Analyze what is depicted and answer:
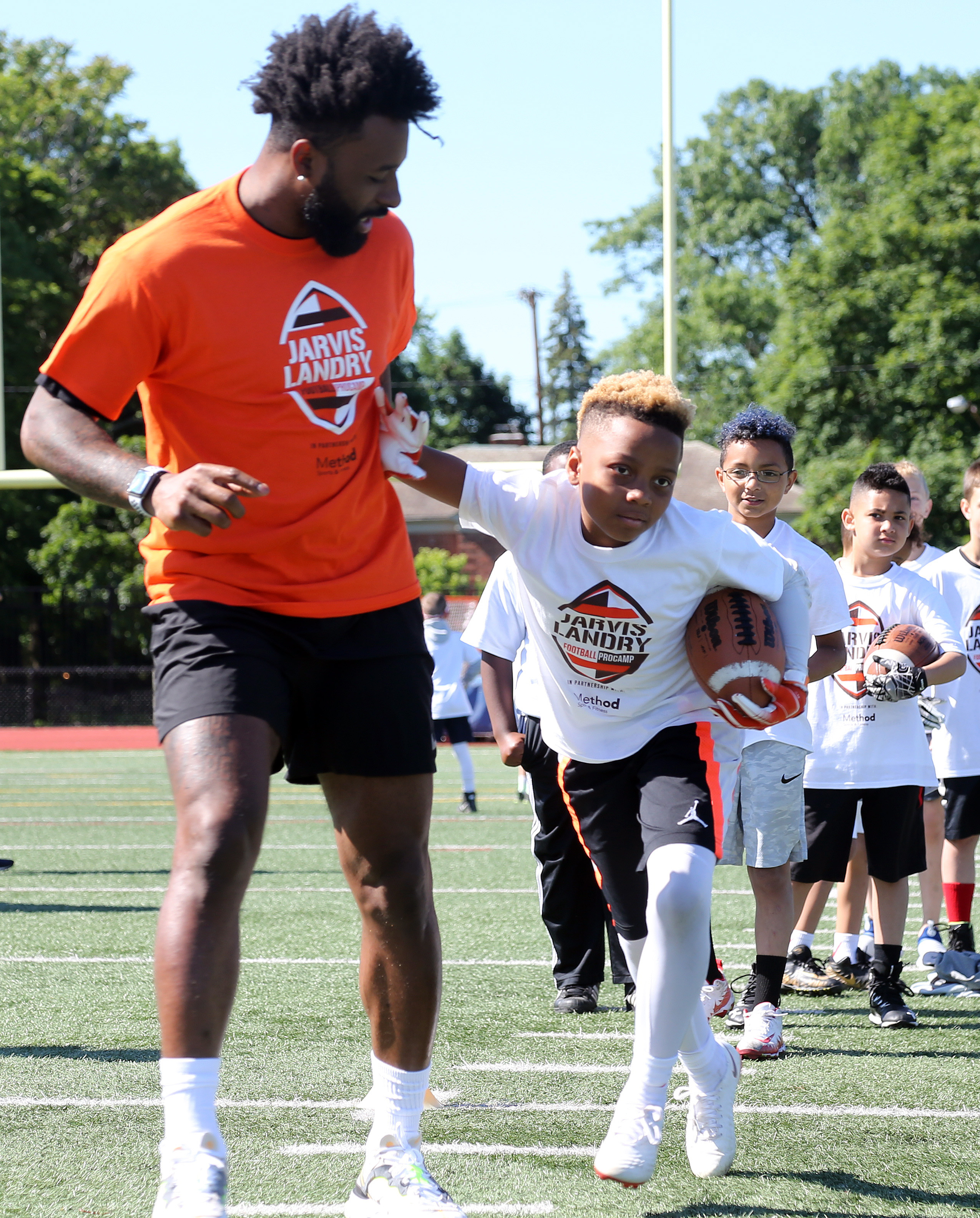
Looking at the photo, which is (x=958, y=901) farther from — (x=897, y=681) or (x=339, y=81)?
(x=339, y=81)

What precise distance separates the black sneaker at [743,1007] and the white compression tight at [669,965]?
57.4 inches

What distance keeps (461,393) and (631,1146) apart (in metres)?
72.3

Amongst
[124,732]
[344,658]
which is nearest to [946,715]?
[344,658]

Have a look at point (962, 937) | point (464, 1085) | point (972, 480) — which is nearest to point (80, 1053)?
point (464, 1085)

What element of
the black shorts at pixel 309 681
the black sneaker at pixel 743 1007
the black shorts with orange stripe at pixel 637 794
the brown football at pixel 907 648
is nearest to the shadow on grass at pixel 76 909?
the black sneaker at pixel 743 1007

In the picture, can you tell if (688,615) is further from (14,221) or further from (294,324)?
(14,221)

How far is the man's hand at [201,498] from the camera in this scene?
7.56ft

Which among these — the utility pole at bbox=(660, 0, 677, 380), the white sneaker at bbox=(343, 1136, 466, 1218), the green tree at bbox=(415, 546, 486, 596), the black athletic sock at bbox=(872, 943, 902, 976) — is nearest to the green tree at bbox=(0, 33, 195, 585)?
the green tree at bbox=(415, 546, 486, 596)

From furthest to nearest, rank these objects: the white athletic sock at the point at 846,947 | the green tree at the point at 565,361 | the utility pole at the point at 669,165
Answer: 1. the green tree at the point at 565,361
2. the utility pole at the point at 669,165
3. the white athletic sock at the point at 846,947

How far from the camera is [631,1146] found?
2861 millimetres

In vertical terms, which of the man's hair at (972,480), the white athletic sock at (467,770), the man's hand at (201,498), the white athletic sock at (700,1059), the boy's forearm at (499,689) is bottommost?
the white athletic sock at (467,770)

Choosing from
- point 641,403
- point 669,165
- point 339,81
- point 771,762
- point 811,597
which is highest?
point 669,165

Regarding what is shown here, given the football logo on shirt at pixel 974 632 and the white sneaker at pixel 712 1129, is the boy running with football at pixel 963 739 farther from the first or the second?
the white sneaker at pixel 712 1129

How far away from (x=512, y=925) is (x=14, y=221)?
109 feet
